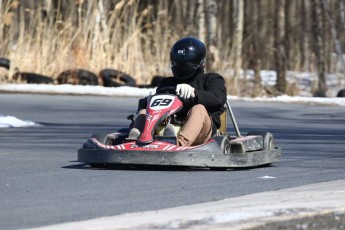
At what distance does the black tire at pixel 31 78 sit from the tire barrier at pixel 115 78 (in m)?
1.29

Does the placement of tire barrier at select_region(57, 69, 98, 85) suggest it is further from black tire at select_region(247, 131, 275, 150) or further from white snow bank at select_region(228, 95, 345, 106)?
black tire at select_region(247, 131, 275, 150)

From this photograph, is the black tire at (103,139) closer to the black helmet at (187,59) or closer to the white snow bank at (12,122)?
the black helmet at (187,59)

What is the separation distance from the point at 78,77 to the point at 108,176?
1639cm

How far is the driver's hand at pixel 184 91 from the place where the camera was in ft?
39.4

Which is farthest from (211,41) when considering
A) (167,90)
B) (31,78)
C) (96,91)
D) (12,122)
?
(167,90)

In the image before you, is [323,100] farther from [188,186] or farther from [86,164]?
[188,186]

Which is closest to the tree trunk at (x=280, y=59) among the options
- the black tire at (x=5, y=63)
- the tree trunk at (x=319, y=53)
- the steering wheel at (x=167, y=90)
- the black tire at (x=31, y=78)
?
the tree trunk at (x=319, y=53)

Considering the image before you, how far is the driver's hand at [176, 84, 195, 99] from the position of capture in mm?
12016

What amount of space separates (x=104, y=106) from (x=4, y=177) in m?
12.4

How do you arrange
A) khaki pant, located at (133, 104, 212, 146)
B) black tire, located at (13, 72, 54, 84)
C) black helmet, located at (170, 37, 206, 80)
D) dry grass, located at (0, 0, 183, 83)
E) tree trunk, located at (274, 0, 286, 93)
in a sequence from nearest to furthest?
khaki pant, located at (133, 104, 212, 146) < black helmet, located at (170, 37, 206, 80) < black tire, located at (13, 72, 54, 84) < dry grass, located at (0, 0, 183, 83) < tree trunk, located at (274, 0, 286, 93)

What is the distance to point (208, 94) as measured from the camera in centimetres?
1216

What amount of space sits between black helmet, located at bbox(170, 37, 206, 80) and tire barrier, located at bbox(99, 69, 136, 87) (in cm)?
1460

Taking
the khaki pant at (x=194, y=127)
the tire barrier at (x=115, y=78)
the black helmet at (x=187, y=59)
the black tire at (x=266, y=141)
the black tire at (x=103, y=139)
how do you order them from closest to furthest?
the khaki pant at (x=194, y=127), the black tire at (x=103, y=139), the black helmet at (x=187, y=59), the black tire at (x=266, y=141), the tire barrier at (x=115, y=78)

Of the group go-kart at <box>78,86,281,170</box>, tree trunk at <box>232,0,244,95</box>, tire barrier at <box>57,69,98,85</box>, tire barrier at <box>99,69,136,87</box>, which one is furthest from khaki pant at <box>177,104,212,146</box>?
tree trunk at <box>232,0,244,95</box>
